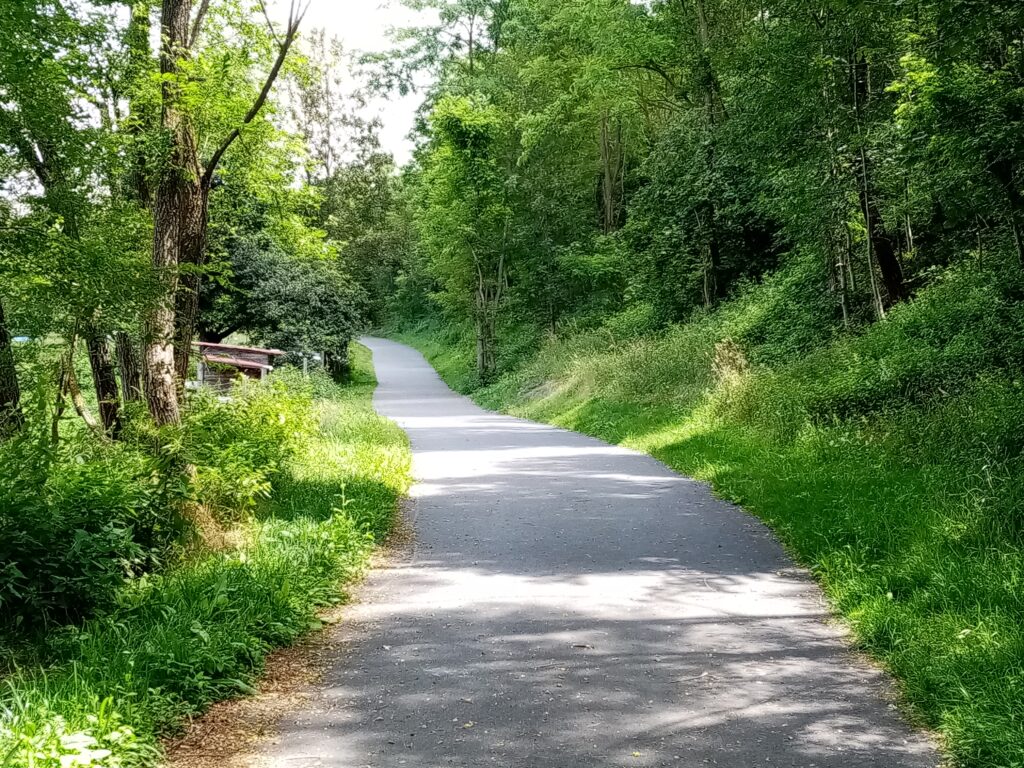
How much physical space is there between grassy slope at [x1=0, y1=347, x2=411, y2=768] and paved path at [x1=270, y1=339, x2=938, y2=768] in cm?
50

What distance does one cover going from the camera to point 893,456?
877cm

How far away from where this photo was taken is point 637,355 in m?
19.8

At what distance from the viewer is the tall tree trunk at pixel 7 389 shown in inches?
279

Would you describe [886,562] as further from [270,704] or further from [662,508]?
[270,704]

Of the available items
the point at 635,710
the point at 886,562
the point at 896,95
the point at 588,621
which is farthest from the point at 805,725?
the point at 896,95

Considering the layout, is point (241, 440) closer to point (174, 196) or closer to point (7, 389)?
point (7, 389)

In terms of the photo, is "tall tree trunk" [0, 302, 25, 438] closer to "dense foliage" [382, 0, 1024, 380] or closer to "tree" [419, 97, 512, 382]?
"dense foliage" [382, 0, 1024, 380]

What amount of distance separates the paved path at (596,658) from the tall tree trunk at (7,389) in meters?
3.72

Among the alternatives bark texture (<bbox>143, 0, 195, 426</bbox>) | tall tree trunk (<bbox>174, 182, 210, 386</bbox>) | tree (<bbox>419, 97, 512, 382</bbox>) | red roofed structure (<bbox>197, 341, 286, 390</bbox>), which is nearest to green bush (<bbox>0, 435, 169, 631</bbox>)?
bark texture (<bbox>143, 0, 195, 426</bbox>)

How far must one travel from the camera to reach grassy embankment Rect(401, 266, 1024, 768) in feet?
15.1

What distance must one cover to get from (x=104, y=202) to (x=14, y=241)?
11.7 ft

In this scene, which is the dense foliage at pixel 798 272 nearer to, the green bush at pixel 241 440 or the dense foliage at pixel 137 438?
the dense foliage at pixel 137 438

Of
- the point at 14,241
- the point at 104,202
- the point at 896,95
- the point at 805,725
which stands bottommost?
the point at 805,725

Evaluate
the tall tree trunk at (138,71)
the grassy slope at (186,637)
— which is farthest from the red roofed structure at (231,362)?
the grassy slope at (186,637)
